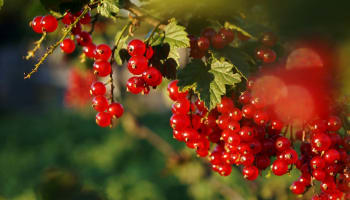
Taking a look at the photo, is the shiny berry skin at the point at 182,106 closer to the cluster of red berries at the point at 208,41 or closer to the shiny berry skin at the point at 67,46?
the cluster of red berries at the point at 208,41

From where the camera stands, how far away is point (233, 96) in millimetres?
1434

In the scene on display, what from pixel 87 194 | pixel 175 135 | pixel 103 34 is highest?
pixel 175 135

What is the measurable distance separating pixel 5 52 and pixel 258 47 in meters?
22.1

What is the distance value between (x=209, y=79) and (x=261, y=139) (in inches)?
13.4

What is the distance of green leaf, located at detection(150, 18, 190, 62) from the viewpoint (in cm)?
138

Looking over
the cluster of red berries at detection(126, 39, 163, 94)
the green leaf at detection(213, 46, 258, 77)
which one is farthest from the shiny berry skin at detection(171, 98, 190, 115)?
the green leaf at detection(213, 46, 258, 77)

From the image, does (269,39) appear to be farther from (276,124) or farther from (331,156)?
(331,156)

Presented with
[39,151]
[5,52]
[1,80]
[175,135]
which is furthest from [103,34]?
[5,52]

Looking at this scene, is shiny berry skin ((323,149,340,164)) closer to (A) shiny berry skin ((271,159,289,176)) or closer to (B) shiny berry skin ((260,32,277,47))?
(A) shiny berry skin ((271,159,289,176))

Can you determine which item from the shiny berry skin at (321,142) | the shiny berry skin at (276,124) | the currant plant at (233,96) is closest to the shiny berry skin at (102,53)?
the currant plant at (233,96)

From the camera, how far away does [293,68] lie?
1.32 m

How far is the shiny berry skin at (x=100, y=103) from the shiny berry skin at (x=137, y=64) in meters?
0.29

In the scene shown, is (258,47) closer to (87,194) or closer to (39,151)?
(87,194)

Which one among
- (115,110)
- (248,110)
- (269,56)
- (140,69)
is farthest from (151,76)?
(269,56)
